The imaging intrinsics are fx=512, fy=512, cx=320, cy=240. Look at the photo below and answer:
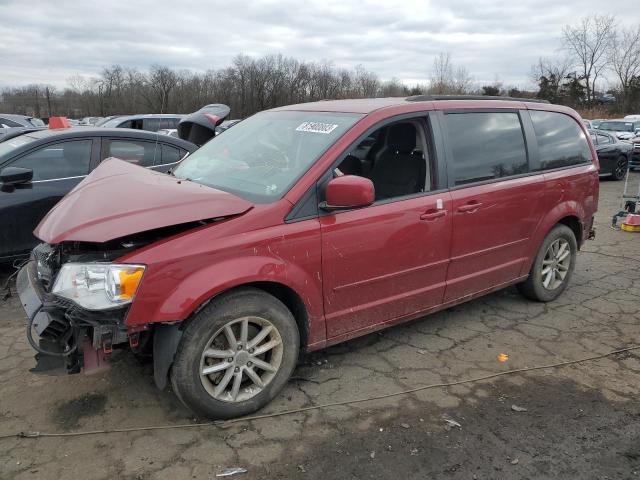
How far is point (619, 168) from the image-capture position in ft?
48.9

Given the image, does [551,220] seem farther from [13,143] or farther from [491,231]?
[13,143]

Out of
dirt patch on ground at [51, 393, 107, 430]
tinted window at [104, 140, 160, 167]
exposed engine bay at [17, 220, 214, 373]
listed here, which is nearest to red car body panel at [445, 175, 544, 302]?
exposed engine bay at [17, 220, 214, 373]

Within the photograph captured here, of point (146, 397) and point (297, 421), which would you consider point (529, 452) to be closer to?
point (297, 421)

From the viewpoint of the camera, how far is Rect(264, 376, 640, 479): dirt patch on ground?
259cm

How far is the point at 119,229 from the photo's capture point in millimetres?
2619

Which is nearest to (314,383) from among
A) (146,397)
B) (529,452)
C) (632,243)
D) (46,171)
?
(146,397)

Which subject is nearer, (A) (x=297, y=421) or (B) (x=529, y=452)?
(B) (x=529, y=452)

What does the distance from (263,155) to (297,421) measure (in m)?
1.75

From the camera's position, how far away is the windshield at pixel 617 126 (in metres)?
21.5

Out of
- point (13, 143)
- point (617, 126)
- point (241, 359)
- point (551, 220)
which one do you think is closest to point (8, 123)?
point (13, 143)

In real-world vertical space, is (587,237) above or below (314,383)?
above

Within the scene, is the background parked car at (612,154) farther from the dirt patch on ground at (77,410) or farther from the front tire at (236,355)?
the dirt patch on ground at (77,410)

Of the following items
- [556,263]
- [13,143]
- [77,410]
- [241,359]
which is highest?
[13,143]

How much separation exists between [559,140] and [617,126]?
20.4 meters
